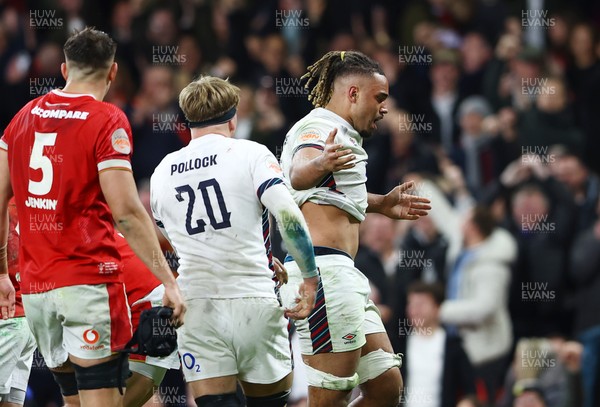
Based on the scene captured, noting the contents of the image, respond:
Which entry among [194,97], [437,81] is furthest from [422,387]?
[194,97]

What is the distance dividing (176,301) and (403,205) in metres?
2.11

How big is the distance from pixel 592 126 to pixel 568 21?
1663 millimetres

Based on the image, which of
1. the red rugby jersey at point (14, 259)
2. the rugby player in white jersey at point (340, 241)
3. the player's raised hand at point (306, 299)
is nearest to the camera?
the player's raised hand at point (306, 299)

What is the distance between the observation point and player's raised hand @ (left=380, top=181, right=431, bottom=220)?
25.5 feet

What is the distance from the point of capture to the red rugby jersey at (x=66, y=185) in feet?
20.8

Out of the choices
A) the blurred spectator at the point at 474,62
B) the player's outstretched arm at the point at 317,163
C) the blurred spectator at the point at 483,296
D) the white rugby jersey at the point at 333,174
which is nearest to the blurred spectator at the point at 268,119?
the blurred spectator at the point at 474,62

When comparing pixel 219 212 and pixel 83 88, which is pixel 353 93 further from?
pixel 83 88

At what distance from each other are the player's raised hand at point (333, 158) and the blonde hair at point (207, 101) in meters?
0.57

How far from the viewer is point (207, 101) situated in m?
6.61

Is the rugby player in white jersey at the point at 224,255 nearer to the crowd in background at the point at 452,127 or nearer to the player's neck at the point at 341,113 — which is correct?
the player's neck at the point at 341,113

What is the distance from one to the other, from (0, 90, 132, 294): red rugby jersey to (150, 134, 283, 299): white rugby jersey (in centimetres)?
36

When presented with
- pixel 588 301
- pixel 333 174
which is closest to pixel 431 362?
pixel 588 301

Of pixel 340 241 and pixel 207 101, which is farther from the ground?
pixel 207 101

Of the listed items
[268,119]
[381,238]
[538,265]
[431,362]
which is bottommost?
[431,362]
